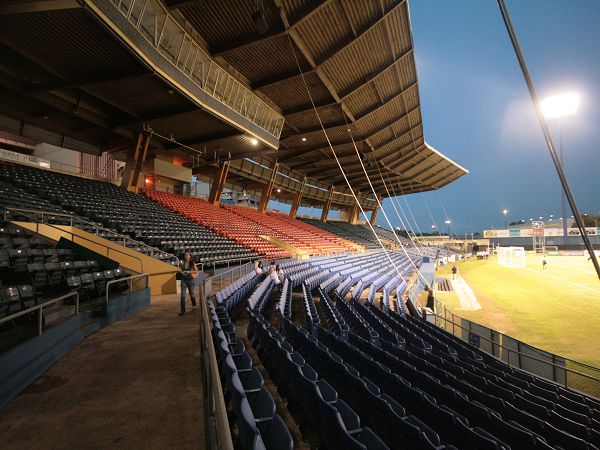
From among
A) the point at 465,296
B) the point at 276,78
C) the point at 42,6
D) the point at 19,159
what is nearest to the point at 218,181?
the point at 276,78

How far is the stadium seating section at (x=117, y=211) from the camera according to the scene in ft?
37.3

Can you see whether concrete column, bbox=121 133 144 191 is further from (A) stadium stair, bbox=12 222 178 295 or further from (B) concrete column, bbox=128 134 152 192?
(A) stadium stair, bbox=12 222 178 295

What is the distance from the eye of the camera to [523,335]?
11.6 metres

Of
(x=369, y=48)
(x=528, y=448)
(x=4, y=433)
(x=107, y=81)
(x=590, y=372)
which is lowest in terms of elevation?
(x=590, y=372)

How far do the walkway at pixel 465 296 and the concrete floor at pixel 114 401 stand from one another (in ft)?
49.8

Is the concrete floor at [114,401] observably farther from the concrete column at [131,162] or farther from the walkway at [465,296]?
the walkway at [465,296]

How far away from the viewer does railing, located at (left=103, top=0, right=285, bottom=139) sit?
A: 969 centimetres

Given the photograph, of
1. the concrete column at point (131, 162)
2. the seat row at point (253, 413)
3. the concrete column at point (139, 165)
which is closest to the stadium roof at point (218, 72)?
the concrete column at point (131, 162)

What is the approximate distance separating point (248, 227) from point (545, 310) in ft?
57.7

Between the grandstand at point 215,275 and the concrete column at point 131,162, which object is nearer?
the grandstand at point 215,275

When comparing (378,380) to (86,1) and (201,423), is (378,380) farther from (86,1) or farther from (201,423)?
(86,1)

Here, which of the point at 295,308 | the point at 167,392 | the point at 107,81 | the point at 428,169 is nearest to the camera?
the point at 167,392

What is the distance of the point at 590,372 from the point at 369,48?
13.6 meters

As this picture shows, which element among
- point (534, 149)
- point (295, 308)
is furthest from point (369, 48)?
point (534, 149)
